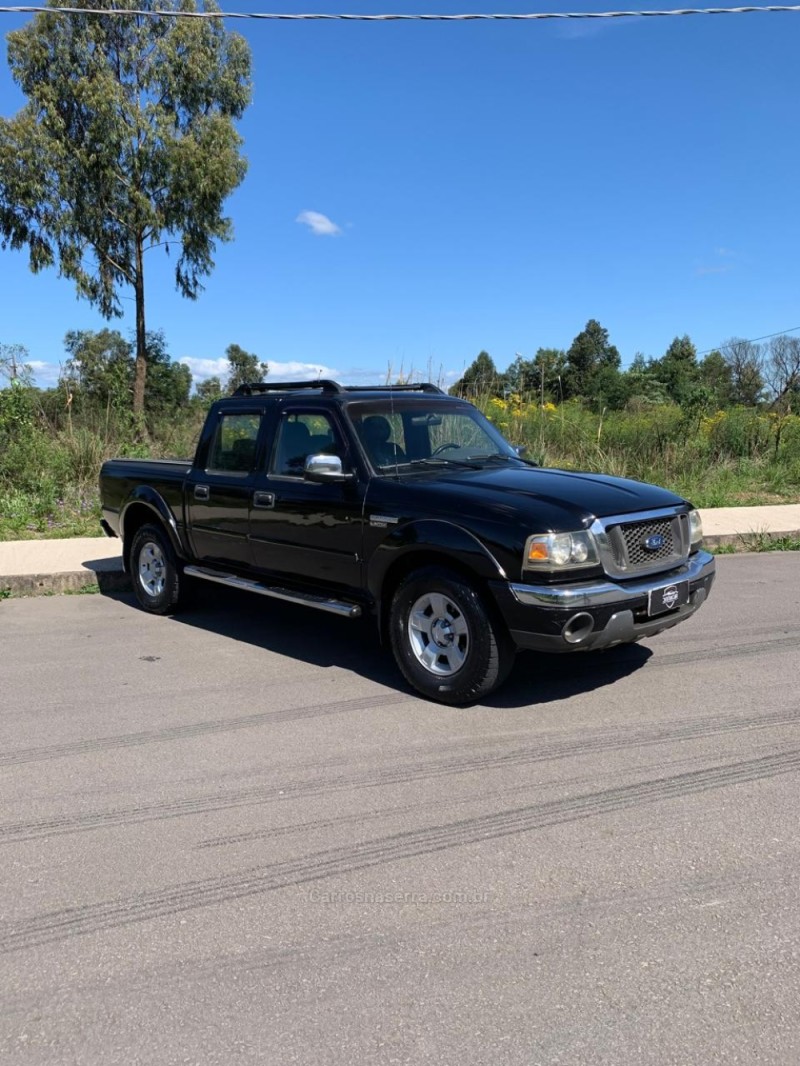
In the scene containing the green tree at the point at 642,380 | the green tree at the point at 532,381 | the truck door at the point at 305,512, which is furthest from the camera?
the green tree at the point at 642,380

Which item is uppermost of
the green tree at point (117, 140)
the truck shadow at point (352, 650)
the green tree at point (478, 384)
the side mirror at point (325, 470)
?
the green tree at point (117, 140)

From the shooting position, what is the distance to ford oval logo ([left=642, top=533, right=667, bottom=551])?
5.15 meters

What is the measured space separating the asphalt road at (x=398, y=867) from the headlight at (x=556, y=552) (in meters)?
0.92

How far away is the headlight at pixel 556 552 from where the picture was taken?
4730 millimetres

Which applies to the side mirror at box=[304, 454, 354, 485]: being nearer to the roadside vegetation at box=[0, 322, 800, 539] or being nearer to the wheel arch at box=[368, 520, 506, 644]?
the wheel arch at box=[368, 520, 506, 644]

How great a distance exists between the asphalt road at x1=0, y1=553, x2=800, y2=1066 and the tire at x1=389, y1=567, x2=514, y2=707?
22cm

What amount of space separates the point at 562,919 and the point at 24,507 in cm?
1109

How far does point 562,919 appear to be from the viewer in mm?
2994

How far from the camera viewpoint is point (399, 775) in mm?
4215

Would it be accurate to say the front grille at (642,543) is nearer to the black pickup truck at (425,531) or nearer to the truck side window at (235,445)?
the black pickup truck at (425,531)

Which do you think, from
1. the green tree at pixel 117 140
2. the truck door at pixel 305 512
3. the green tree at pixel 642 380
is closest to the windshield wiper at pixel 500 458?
the truck door at pixel 305 512

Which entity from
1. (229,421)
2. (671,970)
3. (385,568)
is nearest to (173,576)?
(229,421)

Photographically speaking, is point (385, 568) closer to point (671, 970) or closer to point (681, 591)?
point (681, 591)

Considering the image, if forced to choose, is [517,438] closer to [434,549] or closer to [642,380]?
[434,549]
